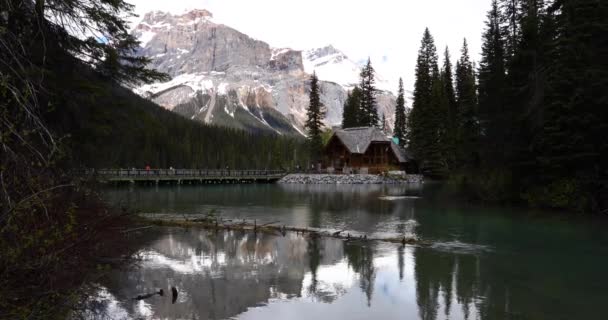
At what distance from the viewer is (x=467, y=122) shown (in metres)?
43.2

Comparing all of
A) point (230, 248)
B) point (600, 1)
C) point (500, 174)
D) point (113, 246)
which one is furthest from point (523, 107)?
point (113, 246)

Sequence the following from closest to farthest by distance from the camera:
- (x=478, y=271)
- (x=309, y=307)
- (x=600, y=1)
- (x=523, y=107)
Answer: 1. (x=309, y=307)
2. (x=478, y=271)
3. (x=600, y=1)
4. (x=523, y=107)

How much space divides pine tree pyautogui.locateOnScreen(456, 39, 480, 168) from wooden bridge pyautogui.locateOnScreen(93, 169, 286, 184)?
29034 millimetres

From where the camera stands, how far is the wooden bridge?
2135 inches

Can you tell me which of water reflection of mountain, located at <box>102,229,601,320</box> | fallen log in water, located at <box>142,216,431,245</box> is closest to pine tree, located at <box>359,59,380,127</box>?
fallen log in water, located at <box>142,216,431,245</box>

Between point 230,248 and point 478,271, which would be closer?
point 478,271

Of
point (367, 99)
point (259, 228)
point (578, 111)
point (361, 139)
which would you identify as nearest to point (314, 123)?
point (361, 139)

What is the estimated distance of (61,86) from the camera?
35.6 ft

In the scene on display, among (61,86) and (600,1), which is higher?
(600,1)

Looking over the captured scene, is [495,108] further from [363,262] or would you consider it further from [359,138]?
[359,138]

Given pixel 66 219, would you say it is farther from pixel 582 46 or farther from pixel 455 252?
pixel 582 46

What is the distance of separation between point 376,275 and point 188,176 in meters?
51.5

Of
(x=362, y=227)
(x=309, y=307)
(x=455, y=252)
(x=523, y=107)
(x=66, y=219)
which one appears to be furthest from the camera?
(x=523, y=107)

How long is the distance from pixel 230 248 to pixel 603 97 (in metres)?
21.0
